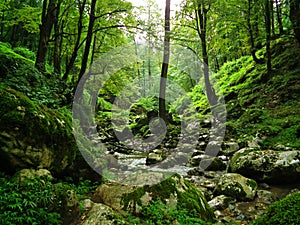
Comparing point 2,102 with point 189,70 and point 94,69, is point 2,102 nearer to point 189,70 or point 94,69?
point 94,69

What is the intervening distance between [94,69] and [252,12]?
8.74 m

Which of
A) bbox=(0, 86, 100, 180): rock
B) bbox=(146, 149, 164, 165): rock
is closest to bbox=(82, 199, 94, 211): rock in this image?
bbox=(0, 86, 100, 180): rock

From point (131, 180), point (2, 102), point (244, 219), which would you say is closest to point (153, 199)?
point (131, 180)

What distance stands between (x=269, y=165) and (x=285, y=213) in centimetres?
413

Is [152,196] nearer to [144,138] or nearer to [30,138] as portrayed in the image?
[30,138]

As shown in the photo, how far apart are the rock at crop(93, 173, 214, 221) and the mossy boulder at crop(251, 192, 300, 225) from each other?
1845 millimetres

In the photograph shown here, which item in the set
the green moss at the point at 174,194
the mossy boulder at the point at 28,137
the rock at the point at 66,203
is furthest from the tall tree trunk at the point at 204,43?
the rock at the point at 66,203

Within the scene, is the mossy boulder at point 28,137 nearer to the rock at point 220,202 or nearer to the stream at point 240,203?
the stream at point 240,203

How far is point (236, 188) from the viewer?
15.0 feet

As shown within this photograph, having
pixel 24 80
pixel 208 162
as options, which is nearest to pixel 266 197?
pixel 208 162

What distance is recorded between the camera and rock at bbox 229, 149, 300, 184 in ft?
16.1

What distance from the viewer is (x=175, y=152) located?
901cm

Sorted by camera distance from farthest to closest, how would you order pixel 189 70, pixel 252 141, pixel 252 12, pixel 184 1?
1. pixel 189 70
2. pixel 184 1
3. pixel 252 12
4. pixel 252 141

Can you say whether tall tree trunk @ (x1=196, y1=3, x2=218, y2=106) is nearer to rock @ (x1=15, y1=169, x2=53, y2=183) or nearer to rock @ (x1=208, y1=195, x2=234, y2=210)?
rock @ (x1=208, y1=195, x2=234, y2=210)
